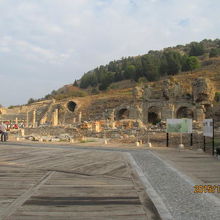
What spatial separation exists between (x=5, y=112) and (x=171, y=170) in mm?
74611

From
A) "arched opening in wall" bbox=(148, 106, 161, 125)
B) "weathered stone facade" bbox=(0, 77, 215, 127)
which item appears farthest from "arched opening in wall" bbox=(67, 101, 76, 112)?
"arched opening in wall" bbox=(148, 106, 161, 125)

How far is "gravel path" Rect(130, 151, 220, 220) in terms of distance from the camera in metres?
4.23

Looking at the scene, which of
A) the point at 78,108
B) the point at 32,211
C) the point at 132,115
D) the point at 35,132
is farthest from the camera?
the point at 78,108

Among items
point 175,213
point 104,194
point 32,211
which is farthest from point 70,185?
point 175,213

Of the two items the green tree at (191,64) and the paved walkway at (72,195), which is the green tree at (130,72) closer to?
the green tree at (191,64)

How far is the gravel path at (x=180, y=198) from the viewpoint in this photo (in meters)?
4.23

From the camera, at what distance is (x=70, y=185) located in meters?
6.12

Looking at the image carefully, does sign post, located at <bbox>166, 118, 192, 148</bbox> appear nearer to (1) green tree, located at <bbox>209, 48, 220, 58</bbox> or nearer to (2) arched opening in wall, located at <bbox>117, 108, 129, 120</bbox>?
(2) arched opening in wall, located at <bbox>117, 108, 129, 120</bbox>

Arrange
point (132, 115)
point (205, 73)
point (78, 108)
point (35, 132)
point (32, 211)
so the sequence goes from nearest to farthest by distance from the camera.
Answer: point (32, 211)
point (35, 132)
point (132, 115)
point (78, 108)
point (205, 73)

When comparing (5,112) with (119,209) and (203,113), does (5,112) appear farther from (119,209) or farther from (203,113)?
(119,209)

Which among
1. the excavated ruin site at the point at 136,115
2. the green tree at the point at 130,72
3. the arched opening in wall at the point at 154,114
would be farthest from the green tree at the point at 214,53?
the arched opening in wall at the point at 154,114

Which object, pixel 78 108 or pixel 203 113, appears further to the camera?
pixel 78 108

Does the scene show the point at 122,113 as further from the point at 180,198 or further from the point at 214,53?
the point at 214,53

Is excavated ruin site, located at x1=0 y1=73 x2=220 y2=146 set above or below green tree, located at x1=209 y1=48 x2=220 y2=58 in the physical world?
below
